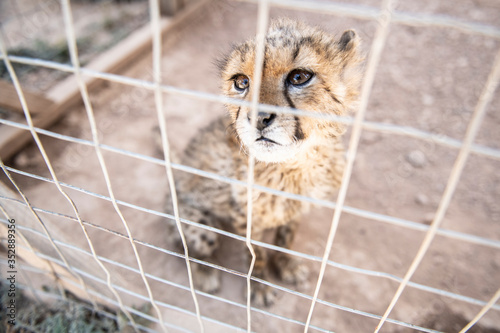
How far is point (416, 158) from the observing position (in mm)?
2125

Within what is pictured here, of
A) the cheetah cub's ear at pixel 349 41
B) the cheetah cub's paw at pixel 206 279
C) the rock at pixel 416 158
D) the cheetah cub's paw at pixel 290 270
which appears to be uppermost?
the rock at pixel 416 158

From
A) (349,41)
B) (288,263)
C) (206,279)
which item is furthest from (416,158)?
(206,279)

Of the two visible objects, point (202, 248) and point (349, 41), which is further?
point (202, 248)

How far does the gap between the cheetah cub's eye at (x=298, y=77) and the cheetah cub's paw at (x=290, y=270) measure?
95 centimetres

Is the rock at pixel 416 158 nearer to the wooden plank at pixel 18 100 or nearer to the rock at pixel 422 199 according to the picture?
the rock at pixel 422 199

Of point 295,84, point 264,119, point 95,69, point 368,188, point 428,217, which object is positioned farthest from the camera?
point 95,69

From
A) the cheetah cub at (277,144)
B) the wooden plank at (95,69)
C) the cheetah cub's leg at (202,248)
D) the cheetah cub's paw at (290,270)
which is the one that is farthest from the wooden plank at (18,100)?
the cheetah cub's paw at (290,270)

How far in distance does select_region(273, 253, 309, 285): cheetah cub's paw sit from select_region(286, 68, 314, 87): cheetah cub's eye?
3.11 feet

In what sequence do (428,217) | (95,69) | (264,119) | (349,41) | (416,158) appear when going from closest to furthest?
(264,119) < (349,41) < (428,217) < (416,158) < (95,69)

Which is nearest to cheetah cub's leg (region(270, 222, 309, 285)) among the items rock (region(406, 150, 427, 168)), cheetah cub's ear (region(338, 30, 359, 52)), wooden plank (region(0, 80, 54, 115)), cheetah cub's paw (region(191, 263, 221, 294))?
cheetah cub's paw (region(191, 263, 221, 294))

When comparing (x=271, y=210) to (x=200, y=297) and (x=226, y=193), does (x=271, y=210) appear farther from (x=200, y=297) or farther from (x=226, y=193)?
(x=200, y=297)

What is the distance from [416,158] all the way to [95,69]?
2.43 m

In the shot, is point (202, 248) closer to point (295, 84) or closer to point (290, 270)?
point (290, 270)

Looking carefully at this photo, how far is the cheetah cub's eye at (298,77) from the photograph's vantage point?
3.45 feet
